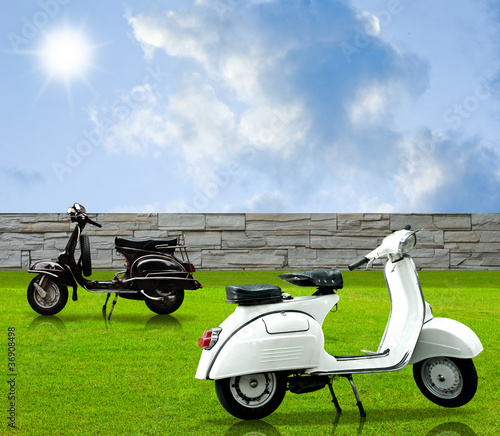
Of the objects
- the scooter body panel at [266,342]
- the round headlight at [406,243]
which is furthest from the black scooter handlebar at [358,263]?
the scooter body panel at [266,342]

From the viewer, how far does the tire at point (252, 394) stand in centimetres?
273

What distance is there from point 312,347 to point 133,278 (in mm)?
3112

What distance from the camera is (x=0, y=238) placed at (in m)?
10.0

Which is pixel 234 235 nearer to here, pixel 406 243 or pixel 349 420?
pixel 406 243

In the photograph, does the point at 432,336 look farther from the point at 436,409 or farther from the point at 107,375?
the point at 107,375

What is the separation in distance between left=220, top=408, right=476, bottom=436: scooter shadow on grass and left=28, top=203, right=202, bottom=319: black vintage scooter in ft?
9.63

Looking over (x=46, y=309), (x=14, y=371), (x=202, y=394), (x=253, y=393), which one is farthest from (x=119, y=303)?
(x=253, y=393)

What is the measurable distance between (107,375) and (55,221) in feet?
22.5

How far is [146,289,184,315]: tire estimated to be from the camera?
5770 mm

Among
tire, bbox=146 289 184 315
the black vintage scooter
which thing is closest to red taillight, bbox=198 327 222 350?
the black vintage scooter

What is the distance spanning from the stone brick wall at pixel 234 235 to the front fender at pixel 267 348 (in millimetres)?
7075

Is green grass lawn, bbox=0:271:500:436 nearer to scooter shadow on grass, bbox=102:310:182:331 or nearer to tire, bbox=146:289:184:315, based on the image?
scooter shadow on grass, bbox=102:310:182:331

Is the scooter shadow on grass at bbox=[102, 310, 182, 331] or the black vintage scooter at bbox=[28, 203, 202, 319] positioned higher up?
the black vintage scooter at bbox=[28, 203, 202, 319]

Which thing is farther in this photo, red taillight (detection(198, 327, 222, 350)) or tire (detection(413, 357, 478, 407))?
tire (detection(413, 357, 478, 407))
